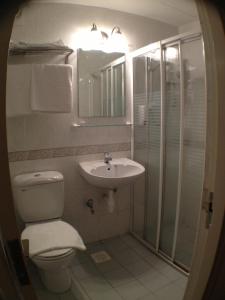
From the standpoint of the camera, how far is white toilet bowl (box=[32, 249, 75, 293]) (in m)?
1.50

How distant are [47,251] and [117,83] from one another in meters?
1.65

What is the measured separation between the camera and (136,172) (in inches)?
82.4

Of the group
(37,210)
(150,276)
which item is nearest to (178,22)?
(37,210)

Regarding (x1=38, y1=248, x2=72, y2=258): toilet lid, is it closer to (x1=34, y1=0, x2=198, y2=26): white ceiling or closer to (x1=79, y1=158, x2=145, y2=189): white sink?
(x1=79, y1=158, x2=145, y2=189): white sink

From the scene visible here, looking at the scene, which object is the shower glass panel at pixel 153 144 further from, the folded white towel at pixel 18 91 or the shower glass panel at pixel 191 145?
the folded white towel at pixel 18 91

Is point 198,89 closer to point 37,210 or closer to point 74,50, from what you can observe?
point 74,50

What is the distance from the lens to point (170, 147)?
2051 mm

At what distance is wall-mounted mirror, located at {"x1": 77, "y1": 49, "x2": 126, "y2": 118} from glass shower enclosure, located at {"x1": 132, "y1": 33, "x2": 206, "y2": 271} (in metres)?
0.16

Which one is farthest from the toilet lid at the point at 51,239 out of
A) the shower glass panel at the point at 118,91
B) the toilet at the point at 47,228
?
the shower glass panel at the point at 118,91

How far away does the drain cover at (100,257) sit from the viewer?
2.10m

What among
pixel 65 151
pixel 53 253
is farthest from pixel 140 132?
pixel 53 253

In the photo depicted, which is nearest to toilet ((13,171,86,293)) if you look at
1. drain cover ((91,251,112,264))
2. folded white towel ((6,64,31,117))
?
drain cover ((91,251,112,264))

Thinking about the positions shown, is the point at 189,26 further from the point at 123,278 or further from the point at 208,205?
the point at 123,278

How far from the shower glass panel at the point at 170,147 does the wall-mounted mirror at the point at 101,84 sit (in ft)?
1.74
